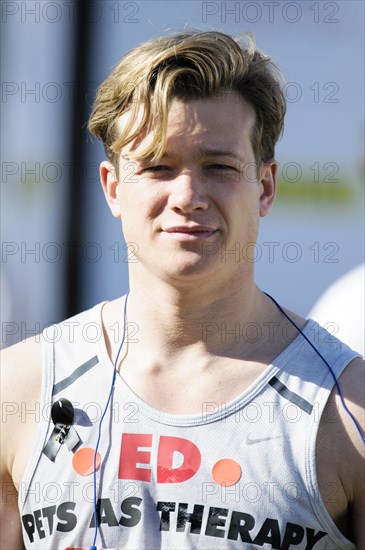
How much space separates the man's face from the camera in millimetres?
2664

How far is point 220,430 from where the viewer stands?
2678 millimetres

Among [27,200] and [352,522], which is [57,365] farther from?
[27,200]

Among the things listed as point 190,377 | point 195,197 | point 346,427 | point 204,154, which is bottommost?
point 346,427

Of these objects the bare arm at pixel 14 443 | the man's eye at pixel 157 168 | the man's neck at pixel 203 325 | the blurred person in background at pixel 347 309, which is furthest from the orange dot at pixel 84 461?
the blurred person in background at pixel 347 309

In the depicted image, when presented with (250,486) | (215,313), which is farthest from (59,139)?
(250,486)

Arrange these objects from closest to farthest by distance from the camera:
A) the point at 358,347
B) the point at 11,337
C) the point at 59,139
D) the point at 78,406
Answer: the point at 78,406 < the point at 358,347 < the point at 59,139 < the point at 11,337

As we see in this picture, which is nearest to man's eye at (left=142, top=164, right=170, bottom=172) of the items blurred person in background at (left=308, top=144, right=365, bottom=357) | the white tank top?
the white tank top

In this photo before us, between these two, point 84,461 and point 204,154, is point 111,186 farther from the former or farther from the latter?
point 84,461

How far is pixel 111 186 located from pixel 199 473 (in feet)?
2.99

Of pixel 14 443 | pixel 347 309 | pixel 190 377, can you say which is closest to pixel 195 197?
pixel 190 377

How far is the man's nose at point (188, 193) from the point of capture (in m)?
2.64

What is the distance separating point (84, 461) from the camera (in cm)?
270

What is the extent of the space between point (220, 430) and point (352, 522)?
0.43 metres

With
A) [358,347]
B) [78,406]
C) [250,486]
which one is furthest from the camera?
[358,347]
